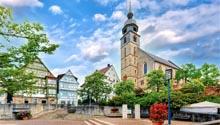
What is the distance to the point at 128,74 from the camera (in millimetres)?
76938

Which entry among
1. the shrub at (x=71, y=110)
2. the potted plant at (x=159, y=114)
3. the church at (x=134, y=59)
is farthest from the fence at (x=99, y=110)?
the church at (x=134, y=59)

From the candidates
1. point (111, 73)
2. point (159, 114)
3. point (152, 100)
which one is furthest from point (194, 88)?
point (111, 73)

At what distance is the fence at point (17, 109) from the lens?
4300cm

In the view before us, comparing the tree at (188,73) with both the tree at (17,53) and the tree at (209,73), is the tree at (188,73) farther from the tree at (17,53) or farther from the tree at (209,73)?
the tree at (17,53)

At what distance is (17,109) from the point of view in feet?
147

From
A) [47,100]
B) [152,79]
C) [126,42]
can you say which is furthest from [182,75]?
[47,100]

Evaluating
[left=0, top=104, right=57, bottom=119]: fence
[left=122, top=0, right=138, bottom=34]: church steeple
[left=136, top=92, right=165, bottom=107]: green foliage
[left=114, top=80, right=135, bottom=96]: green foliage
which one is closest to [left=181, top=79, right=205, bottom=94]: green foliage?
[left=136, top=92, right=165, bottom=107]: green foliage

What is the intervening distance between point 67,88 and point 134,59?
18.0 m

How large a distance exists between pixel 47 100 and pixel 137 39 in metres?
28.0

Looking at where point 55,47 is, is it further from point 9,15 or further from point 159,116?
point 159,116

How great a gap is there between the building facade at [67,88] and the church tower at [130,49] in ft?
40.5

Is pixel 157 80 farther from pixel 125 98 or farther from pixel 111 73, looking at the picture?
pixel 111 73

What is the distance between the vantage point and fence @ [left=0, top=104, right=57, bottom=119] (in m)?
43.0

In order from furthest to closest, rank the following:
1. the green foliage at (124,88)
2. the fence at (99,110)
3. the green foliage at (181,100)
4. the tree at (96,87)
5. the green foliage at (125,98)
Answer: the green foliage at (124,88), the tree at (96,87), the fence at (99,110), the green foliage at (125,98), the green foliage at (181,100)
